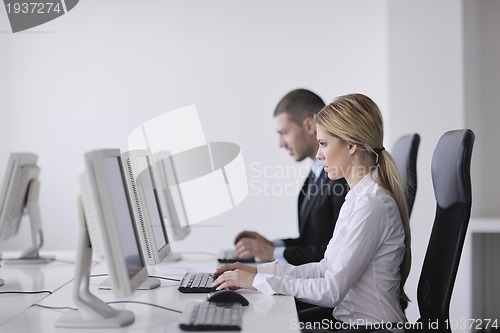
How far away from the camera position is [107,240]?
1463 mm

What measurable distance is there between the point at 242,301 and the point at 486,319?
2.83m

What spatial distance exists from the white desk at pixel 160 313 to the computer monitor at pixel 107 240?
0.17 ft

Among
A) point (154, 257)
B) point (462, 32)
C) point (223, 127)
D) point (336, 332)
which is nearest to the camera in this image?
point (336, 332)

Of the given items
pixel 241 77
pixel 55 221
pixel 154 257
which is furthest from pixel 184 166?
pixel 154 257

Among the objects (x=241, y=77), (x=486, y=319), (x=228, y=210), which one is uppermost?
(x=241, y=77)

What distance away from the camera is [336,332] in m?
1.71

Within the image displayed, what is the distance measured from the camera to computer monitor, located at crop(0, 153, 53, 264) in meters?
2.71

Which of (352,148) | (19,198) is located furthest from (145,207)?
(19,198)

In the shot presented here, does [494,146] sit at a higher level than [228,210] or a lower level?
higher

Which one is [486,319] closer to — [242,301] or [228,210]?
[228,210]

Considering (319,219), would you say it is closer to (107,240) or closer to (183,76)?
(107,240)

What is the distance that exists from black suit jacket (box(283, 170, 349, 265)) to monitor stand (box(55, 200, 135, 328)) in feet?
3.71

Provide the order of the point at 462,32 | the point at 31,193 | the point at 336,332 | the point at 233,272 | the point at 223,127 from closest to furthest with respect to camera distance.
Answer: the point at 336,332 → the point at 233,272 → the point at 31,193 → the point at 462,32 → the point at 223,127

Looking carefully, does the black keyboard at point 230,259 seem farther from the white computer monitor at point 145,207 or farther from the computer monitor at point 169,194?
the white computer monitor at point 145,207
